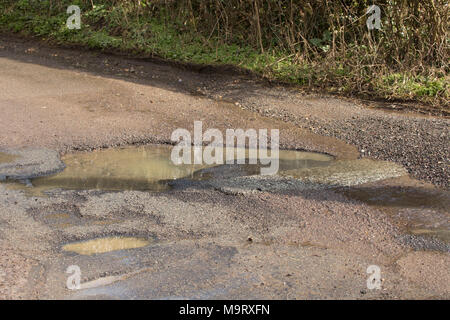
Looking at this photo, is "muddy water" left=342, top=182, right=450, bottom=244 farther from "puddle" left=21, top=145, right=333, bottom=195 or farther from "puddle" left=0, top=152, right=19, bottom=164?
"puddle" left=0, top=152, right=19, bottom=164

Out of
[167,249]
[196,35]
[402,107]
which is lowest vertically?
[167,249]

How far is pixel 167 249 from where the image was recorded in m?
4.93

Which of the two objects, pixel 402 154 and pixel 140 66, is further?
pixel 140 66

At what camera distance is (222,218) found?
5.53m

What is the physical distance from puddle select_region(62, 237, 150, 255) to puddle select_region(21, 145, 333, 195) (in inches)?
47.5

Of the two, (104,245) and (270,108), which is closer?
(104,245)

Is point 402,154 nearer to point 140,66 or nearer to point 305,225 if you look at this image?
Answer: point 305,225

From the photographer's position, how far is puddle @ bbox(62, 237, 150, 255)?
4.94m

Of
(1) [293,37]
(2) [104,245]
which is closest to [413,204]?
(2) [104,245]

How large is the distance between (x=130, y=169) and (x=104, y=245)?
194cm

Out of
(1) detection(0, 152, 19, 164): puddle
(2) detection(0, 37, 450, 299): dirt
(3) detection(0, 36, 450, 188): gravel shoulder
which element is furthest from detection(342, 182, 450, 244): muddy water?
(1) detection(0, 152, 19, 164): puddle

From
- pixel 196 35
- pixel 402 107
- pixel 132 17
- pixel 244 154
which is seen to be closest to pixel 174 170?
pixel 244 154

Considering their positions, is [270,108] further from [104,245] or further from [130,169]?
[104,245]

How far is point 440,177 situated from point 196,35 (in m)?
7.21
